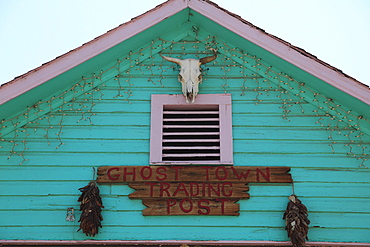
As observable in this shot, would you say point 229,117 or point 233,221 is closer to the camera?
point 233,221

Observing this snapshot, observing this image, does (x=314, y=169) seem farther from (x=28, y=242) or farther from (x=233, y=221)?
(x=28, y=242)

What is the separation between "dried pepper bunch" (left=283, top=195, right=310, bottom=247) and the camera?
5859 millimetres

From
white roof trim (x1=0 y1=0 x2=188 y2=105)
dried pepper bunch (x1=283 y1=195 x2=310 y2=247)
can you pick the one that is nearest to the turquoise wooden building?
white roof trim (x1=0 y1=0 x2=188 y2=105)

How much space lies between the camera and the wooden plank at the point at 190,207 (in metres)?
6.07

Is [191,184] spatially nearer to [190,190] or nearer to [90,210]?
[190,190]

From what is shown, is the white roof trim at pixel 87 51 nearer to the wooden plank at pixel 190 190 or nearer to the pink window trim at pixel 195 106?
the pink window trim at pixel 195 106

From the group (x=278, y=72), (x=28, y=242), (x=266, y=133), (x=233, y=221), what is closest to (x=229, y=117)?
(x=266, y=133)

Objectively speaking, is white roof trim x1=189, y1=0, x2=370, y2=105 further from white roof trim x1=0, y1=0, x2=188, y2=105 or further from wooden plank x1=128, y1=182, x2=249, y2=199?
wooden plank x1=128, y1=182, x2=249, y2=199

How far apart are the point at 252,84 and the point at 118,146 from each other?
2.05 m

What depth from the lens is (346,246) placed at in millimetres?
5969

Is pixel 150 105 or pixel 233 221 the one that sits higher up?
pixel 150 105

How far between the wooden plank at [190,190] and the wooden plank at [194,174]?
0.21 feet

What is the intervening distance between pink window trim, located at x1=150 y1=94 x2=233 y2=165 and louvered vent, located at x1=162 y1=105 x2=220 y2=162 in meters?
0.06

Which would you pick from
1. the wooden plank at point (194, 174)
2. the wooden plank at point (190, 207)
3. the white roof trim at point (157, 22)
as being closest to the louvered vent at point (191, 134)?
the wooden plank at point (194, 174)
